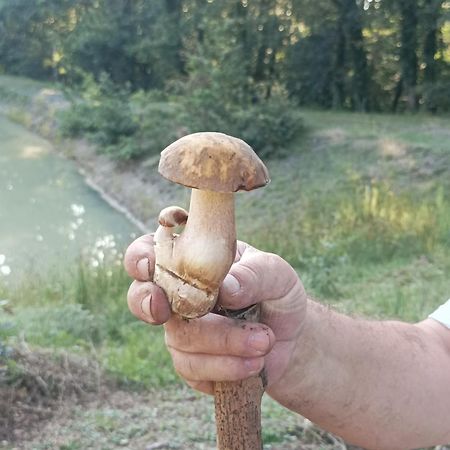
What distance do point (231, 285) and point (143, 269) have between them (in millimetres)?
166

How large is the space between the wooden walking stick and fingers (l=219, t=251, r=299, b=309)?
0.04 meters

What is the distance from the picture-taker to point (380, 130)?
1280cm

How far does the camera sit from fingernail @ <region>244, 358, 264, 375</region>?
46.3 inches

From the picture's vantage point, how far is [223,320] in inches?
47.5

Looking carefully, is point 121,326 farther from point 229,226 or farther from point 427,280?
point 229,226

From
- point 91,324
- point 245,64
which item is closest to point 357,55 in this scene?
point 245,64

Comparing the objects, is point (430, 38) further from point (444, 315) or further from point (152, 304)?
point (152, 304)

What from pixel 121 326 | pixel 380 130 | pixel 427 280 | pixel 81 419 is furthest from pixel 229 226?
pixel 380 130

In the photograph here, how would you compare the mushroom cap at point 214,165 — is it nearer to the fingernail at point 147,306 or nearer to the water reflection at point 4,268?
the fingernail at point 147,306

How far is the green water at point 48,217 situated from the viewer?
922 centimetres

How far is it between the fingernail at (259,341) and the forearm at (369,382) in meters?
0.32

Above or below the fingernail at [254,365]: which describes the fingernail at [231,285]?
above

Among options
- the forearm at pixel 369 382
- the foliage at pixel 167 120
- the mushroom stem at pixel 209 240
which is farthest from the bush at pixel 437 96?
the mushroom stem at pixel 209 240

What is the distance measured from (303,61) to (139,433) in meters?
16.3
